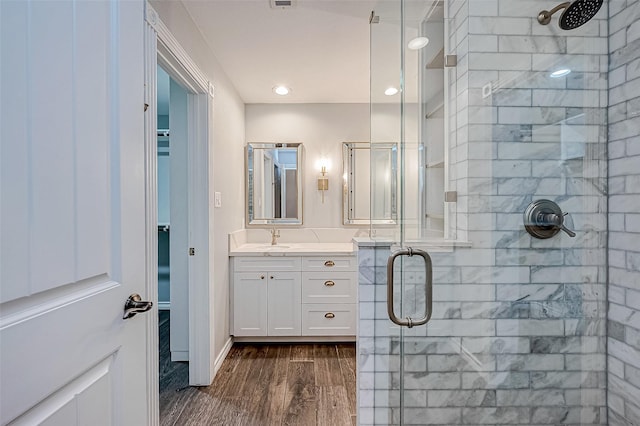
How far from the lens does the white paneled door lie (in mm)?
565

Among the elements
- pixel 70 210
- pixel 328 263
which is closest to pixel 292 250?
pixel 328 263

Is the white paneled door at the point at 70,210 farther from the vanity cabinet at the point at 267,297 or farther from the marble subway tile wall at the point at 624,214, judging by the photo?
the marble subway tile wall at the point at 624,214

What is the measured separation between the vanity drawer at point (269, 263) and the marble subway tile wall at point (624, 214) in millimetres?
2025

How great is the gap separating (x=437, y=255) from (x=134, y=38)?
4.69 feet

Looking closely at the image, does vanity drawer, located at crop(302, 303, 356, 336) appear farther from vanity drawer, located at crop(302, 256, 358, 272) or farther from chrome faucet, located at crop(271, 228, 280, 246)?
chrome faucet, located at crop(271, 228, 280, 246)

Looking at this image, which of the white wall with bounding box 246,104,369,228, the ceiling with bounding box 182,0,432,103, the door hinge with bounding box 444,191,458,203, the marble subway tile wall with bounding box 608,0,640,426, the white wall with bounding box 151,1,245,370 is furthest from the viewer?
the white wall with bounding box 246,104,369,228

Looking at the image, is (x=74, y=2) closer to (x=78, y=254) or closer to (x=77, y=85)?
(x=77, y=85)

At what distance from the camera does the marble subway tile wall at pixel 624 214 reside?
1.22 m

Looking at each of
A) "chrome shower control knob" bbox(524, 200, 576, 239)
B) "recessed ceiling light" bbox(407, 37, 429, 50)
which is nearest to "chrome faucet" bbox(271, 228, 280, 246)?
"recessed ceiling light" bbox(407, 37, 429, 50)

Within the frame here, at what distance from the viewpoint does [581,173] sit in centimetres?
134

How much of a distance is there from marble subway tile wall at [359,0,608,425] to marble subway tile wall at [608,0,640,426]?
0.12 feet

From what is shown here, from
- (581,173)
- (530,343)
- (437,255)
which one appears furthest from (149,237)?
(581,173)

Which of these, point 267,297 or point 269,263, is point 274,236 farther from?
point 267,297

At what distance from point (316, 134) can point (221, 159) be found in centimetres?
118
